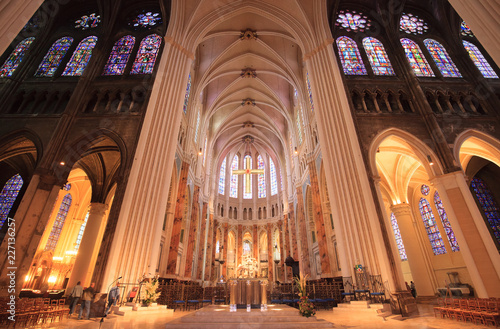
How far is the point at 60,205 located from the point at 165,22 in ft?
52.8

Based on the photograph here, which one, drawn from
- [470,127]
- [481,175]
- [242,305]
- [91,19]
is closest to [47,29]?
[91,19]

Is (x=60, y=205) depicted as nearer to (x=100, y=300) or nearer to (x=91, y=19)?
(x=91, y=19)

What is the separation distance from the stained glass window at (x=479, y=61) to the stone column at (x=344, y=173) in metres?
8.63

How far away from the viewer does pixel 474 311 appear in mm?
6156

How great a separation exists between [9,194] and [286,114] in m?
20.9

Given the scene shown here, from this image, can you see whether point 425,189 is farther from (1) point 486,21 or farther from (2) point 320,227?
(1) point 486,21

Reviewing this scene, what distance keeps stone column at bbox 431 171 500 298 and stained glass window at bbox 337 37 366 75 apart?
762 centimetres

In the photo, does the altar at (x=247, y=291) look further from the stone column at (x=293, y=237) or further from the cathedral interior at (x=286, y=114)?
the stone column at (x=293, y=237)

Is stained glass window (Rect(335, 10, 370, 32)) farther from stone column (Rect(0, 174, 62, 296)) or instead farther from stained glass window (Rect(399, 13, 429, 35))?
stone column (Rect(0, 174, 62, 296))

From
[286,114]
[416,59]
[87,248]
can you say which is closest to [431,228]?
[416,59]

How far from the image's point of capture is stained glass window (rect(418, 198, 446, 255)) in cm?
1742

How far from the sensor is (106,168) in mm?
16125

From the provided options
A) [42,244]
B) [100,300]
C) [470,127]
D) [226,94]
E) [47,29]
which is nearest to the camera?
[100,300]

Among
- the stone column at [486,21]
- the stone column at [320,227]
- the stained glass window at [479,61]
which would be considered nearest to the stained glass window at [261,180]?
the stone column at [320,227]
